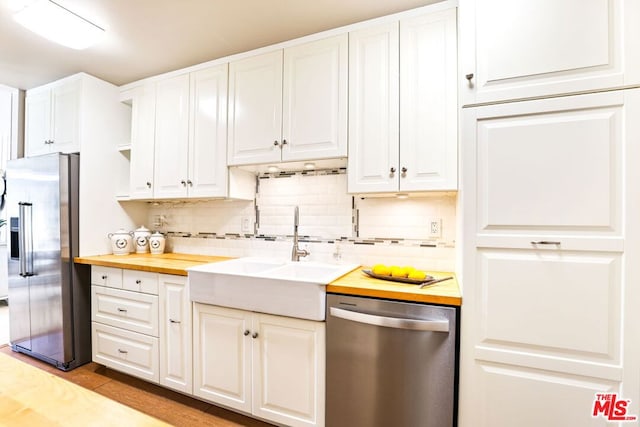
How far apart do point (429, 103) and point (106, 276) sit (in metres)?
2.57

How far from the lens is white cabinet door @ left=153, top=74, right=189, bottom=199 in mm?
2439

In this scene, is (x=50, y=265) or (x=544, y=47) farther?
(x=50, y=265)

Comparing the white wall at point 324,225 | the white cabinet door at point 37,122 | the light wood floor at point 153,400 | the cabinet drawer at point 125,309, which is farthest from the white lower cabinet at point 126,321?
the white cabinet door at point 37,122

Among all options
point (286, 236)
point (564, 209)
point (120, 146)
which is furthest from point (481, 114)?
point (120, 146)

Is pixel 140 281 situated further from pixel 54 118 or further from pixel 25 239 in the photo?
Result: pixel 54 118

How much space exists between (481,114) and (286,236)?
1.57 meters

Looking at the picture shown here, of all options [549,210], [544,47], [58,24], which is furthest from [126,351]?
[544,47]

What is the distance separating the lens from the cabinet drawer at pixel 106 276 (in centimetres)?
230

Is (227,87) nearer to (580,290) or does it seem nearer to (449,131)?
(449,131)

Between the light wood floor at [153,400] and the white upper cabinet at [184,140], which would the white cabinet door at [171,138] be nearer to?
the white upper cabinet at [184,140]

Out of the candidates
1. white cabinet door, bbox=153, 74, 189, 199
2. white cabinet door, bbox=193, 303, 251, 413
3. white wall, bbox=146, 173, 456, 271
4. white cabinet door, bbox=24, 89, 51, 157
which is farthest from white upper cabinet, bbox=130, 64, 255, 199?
white cabinet door, bbox=193, 303, 251, 413

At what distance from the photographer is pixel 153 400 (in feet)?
6.84

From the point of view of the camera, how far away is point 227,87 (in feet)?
7.44

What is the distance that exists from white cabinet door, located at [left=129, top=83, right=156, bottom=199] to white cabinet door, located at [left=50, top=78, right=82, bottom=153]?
15.8 inches
